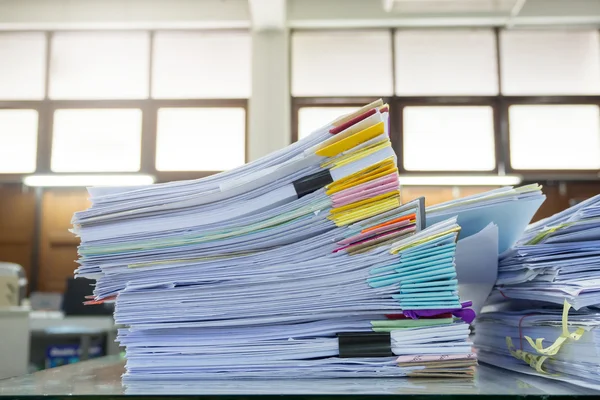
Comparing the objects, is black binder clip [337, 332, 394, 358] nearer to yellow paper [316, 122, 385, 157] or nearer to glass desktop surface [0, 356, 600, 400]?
glass desktop surface [0, 356, 600, 400]

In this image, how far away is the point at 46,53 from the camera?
5.70 meters

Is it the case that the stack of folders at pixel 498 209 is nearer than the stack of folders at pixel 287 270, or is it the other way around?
the stack of folders at pixel 287 270

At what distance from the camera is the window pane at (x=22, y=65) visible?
5.64 metres

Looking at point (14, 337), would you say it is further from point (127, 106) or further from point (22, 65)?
point (22, 65)

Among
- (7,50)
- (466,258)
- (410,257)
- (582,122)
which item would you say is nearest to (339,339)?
(410,257)

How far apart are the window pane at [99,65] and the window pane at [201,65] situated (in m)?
0.17

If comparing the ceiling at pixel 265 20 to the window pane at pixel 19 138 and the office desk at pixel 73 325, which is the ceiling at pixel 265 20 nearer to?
the window pane at pixel 19 138

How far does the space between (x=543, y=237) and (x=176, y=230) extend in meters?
0.37

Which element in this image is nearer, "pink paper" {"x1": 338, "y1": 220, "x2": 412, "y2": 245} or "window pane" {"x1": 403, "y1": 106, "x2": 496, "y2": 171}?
"pink paper" {"x1": 338, "y1": 220, "x2": 412, "y2": 245}

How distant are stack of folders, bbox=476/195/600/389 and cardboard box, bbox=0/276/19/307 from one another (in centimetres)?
321

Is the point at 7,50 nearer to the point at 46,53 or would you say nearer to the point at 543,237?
the point at 46,53

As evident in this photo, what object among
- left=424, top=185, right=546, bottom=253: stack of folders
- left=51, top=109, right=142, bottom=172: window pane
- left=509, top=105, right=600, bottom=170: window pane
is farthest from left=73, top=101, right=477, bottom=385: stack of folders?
left=509, top=105, right=600, bottom=170: window pane

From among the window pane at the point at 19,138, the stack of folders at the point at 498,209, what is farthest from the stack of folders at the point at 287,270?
the window pane at the point at 19,138

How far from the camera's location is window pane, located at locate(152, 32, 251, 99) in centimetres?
558
